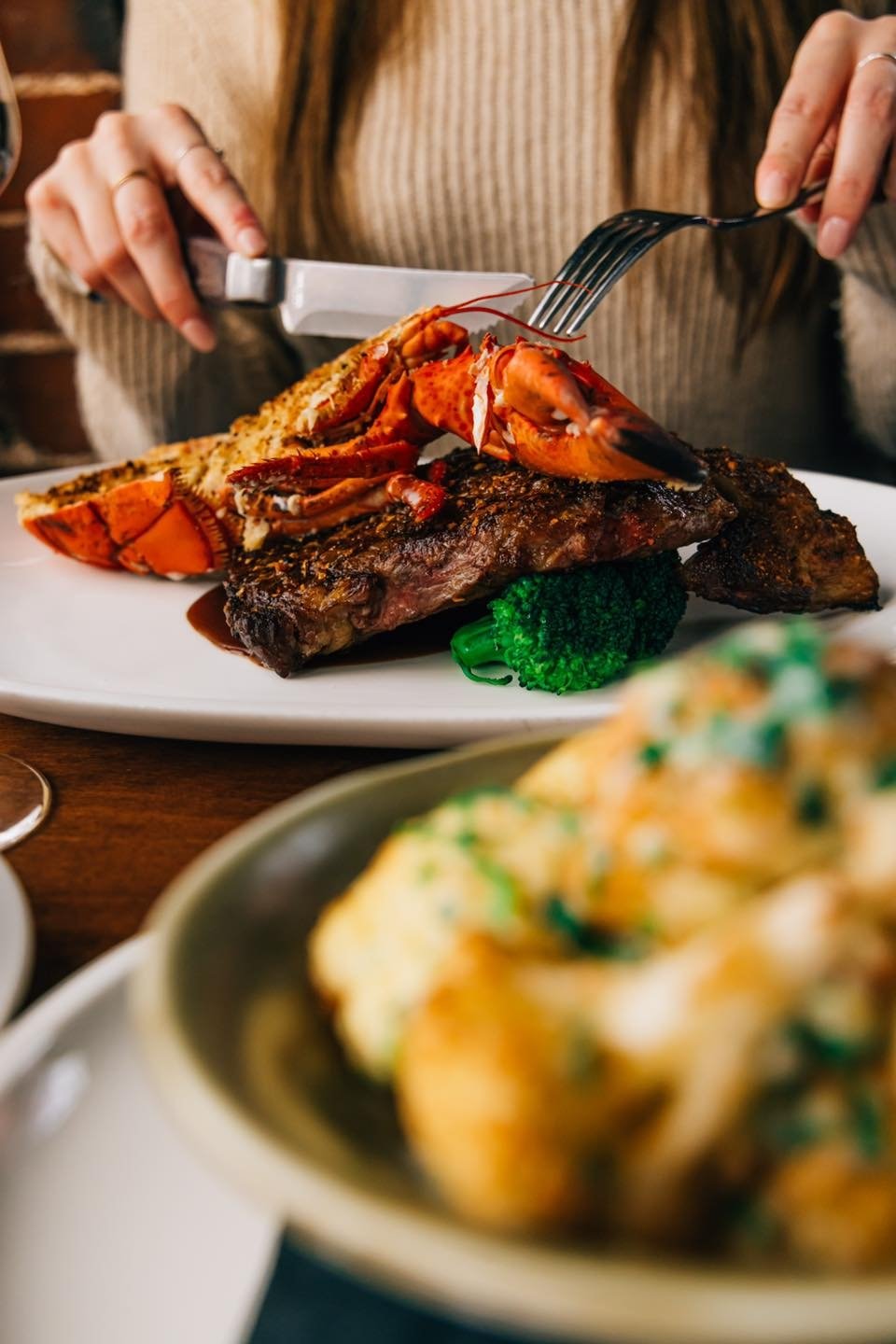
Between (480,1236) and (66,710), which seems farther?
(66,710)

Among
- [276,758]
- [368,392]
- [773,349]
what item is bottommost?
[773,349]

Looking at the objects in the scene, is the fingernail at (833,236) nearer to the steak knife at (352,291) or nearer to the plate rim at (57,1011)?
the steak knife at (352,291)

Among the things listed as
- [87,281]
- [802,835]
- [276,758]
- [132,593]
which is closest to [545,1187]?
[802,835]

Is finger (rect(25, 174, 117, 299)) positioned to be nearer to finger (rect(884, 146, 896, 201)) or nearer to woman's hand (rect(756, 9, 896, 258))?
woman's hand (rect(756, 9, 896, 258))

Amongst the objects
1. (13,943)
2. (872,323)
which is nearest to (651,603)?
(13,943)

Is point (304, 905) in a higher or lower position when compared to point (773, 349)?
higher

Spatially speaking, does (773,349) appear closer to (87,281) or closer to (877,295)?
(877,295)

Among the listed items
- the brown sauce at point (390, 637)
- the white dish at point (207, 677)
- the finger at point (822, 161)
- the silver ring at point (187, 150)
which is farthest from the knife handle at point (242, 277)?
the finger at point (822, 161)
